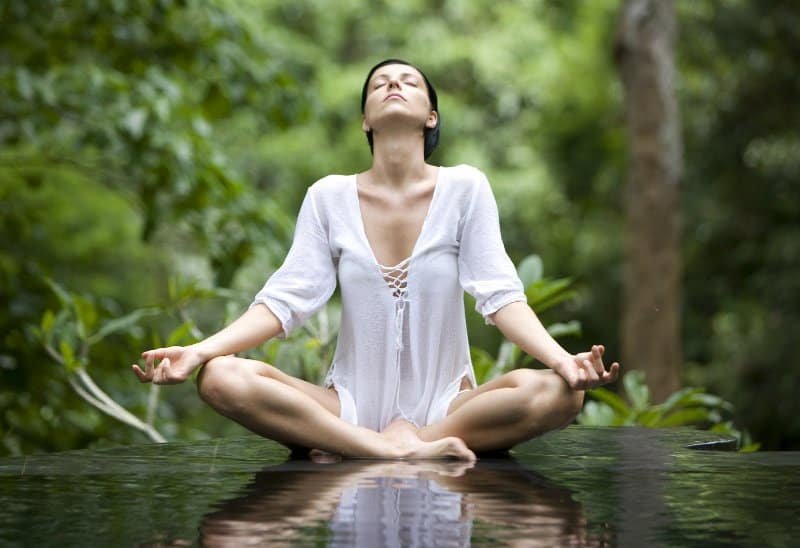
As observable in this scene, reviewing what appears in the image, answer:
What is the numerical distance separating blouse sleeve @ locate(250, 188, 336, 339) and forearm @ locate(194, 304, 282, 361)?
1.0 inches

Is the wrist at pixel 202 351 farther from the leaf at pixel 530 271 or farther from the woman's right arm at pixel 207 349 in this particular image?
the leaf at pixel 530 271

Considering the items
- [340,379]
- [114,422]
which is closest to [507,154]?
[114,422]

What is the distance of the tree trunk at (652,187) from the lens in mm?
8812

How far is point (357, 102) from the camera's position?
1809 cm

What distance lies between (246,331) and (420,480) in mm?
805

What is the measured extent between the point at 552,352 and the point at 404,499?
81 cm

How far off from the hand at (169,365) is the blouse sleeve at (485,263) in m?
0.80

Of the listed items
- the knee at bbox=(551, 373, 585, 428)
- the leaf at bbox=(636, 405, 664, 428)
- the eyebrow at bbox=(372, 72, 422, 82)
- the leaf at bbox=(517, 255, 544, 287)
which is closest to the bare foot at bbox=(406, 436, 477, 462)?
the knee at bbox=(551, 373, 585, 428)

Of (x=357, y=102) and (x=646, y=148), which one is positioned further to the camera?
(x=357, y=102)

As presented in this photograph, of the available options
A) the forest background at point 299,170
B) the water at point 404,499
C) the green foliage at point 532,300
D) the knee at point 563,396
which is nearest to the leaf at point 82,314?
the forest background at point 299,170

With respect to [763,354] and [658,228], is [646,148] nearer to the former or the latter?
[658,228]

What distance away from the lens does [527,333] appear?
3.47 m

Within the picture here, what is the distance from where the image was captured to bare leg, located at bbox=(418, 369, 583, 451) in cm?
332

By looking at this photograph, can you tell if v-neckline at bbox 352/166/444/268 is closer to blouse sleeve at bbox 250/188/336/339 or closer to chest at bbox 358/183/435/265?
chest at bbox 358/183/435/265
